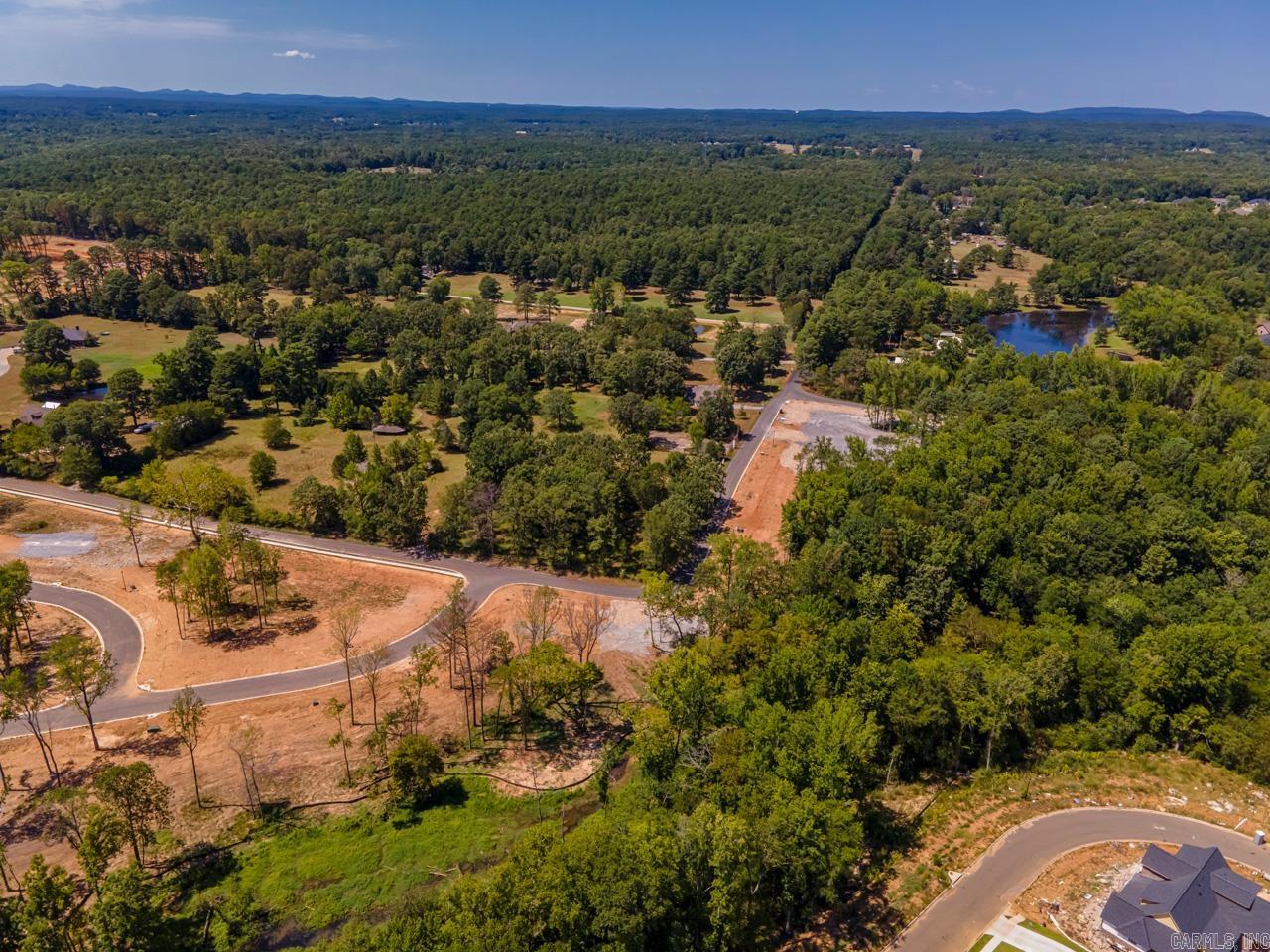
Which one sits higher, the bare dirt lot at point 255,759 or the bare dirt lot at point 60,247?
the bare dirt lot at point 60,247

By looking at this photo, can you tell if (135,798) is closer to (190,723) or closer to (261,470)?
(190,723)

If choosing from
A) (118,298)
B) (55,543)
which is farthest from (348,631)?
(118,298)

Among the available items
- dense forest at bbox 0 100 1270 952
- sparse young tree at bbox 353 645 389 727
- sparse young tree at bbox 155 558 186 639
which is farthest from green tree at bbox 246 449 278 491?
sparse young tree at bbox 353 645 389 727

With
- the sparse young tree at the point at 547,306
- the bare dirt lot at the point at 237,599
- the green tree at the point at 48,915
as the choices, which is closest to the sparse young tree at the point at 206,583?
the bare dirt lot at the point at 237,599

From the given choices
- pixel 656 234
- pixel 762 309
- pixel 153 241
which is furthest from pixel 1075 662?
pixel 153 241

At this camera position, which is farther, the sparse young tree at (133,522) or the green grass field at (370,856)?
the sparse young tree at (133,522)

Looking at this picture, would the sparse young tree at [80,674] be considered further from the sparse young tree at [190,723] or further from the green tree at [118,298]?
the green tree at [118,298]
